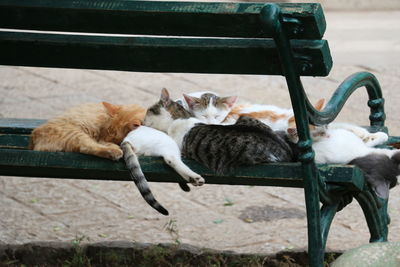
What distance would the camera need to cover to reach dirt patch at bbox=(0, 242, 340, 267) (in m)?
3.92

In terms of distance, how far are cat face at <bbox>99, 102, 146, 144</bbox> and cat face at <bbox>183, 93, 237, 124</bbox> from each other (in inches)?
8.9

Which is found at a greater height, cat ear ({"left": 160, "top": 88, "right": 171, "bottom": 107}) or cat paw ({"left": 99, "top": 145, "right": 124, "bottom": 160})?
cat ear ({"left": 160, "top": 88, "right": 171, "bottom": 107})

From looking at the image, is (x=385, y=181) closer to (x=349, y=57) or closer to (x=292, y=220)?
(x=292, y=220)

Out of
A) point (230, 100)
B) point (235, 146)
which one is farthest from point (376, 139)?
point (235, 146)

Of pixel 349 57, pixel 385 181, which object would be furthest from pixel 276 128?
pixel 349 57

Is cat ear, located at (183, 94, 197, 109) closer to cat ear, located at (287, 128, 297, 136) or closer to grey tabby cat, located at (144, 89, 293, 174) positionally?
grey tabby cat, located at (144, 89, 293, 174)

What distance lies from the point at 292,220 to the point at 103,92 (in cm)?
301

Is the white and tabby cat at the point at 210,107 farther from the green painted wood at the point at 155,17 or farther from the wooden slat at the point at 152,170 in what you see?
the green painted wood at the point at 155,17

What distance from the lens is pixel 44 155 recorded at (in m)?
3.25

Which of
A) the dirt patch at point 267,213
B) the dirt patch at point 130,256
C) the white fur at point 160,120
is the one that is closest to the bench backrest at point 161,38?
the white fur at point 160,120

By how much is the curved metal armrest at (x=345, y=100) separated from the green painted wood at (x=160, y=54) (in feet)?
0.67

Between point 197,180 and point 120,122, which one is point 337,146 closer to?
point 197,180

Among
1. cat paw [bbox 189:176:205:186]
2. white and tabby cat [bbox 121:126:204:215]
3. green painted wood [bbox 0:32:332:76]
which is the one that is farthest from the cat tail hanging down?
green painted wood [bbox 0:32:332:76]

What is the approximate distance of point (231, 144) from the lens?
125 inches
